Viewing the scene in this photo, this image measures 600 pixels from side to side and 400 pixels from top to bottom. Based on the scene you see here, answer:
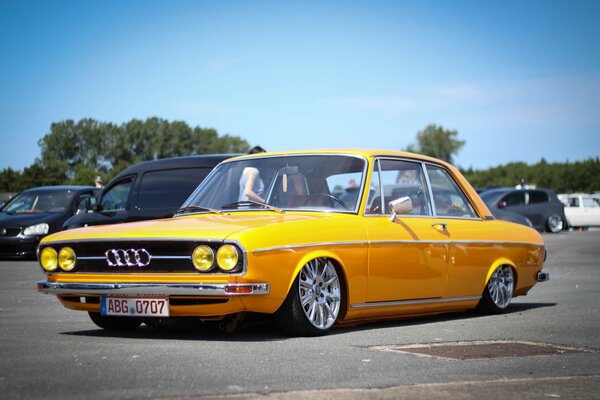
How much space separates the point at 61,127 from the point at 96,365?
11454cm

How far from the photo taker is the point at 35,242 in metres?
22.1

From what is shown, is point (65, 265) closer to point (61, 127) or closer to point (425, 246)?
point (425, 246)

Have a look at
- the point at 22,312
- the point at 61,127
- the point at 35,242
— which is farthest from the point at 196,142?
the point at 22,312

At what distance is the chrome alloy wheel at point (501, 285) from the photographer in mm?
10461

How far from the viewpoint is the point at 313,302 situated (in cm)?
813

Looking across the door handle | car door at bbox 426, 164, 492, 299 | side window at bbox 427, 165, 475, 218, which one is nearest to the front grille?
the door handle

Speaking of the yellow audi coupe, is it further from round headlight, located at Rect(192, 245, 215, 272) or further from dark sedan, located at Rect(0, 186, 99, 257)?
dark sedan, located at Rect(0, 186, 99, 257)

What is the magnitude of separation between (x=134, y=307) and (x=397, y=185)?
124 inches

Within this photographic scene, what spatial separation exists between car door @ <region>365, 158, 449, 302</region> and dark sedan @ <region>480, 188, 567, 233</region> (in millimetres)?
26842

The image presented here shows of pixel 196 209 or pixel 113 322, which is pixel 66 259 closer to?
pixel 113 322

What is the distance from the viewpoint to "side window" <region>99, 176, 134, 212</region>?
55.0 ft

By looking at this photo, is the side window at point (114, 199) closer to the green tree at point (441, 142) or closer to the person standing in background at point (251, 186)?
the person standing in background at point (251, 186)

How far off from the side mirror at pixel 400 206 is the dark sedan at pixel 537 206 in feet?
90.1

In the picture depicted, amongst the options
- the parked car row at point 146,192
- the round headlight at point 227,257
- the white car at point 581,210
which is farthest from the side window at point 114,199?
the white car at point 581,210
